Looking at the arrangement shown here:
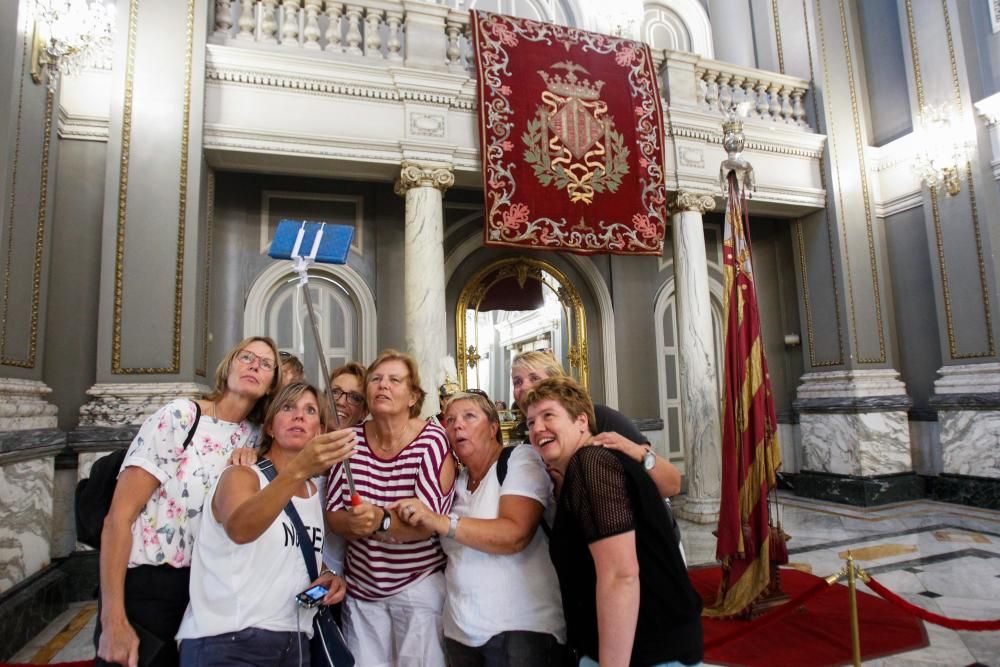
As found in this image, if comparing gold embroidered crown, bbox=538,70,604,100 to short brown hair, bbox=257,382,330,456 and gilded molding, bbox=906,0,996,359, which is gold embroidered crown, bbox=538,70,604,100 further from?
short brown hair, bbox=257,382,330,456

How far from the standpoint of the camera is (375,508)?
1.73m

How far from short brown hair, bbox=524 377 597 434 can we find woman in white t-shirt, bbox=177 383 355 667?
0.51 metres

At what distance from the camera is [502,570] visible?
170 cm

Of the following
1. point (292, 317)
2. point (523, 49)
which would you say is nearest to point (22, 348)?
point (292, 317)

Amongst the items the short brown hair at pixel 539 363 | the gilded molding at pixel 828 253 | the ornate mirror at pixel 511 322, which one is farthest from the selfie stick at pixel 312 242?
the gilded molding at pixel 828 253

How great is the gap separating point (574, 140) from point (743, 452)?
142 inches

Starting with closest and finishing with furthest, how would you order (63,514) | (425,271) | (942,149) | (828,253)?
(63,514) < (425,271) < (942,149) < (828,253)

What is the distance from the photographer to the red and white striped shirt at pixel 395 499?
1.87 m

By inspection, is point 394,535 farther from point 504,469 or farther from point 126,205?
point 126,205

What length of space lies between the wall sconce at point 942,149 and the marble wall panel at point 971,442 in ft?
7.95

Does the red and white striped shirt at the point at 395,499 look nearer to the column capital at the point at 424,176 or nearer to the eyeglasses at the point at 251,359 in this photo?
the eyeglasses at the point at 251,359

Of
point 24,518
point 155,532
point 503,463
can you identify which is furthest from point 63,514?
point 503,463

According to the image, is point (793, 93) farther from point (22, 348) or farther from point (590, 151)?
point (22, 348)

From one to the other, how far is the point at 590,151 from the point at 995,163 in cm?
431
